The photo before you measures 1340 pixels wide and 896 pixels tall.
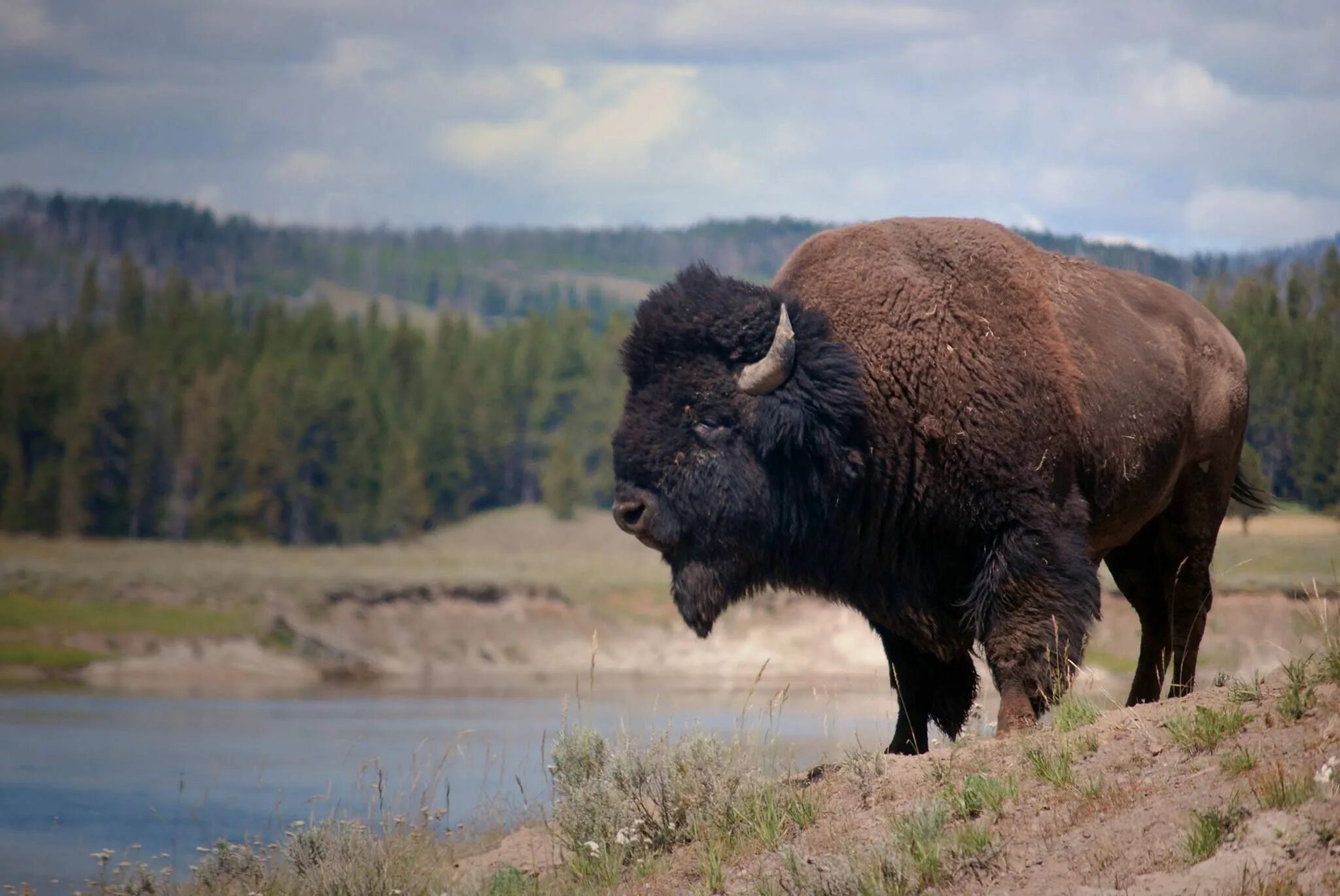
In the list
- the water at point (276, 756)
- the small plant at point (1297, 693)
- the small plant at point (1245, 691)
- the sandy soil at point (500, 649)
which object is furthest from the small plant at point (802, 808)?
the sandy soil at point (500, 649)

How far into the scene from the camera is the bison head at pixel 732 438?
672cm

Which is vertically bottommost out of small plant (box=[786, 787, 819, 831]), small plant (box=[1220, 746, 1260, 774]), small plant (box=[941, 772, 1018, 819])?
small plant (box=[786, 787, 819, 831])

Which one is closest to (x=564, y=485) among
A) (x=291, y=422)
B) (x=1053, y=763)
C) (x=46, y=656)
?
(x=291, y=422)

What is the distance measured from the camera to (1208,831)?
491 cm

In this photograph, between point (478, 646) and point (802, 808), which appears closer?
point (802, 808)

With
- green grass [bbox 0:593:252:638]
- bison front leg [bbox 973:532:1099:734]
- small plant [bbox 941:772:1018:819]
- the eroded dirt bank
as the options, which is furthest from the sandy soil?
small plant [bbox 941:772:1018:819]

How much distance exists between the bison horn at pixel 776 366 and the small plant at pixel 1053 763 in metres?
1.90

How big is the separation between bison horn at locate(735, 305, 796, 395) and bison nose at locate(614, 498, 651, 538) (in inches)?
27.4

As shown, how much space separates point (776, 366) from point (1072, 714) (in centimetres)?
192

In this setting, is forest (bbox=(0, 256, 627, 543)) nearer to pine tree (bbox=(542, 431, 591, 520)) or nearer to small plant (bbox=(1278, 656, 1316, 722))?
pine tree (bbox=(542, 431, 591, 520))

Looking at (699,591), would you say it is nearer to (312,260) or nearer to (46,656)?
(46,656)

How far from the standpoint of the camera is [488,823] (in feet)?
33.1

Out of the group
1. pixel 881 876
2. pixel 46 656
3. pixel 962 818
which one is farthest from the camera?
pixel 46 656

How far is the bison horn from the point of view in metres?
6.71
